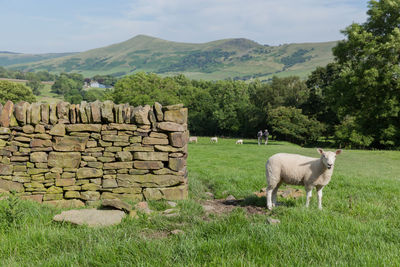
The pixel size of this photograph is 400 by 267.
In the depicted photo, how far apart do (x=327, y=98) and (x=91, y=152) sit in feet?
132

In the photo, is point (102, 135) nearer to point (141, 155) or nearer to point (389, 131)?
point (141, 155)

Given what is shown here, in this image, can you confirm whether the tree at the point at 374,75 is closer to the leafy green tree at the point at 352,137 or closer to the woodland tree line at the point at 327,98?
the woodland tree line at the point at 327,98

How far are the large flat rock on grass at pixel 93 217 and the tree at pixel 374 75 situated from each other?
3487cm

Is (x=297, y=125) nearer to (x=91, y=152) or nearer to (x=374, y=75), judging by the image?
(x=374, y=75)

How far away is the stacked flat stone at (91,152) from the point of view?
7867 mm

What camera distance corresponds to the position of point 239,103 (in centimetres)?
7631

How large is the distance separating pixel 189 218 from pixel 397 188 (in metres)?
7.86

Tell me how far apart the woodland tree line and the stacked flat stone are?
3260 centimetres

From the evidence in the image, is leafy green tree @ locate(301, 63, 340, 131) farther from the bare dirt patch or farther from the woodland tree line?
the bare dirt patch

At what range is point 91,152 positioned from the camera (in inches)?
317

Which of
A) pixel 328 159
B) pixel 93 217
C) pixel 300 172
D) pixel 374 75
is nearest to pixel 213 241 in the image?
pixel 93 217

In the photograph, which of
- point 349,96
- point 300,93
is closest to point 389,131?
point 349,96

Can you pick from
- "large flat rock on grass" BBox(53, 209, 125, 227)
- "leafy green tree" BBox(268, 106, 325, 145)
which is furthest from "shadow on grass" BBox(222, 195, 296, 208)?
"leafy green tree" BBox(268, 106, 325, 145)

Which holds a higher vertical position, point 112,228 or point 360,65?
point 360,65
